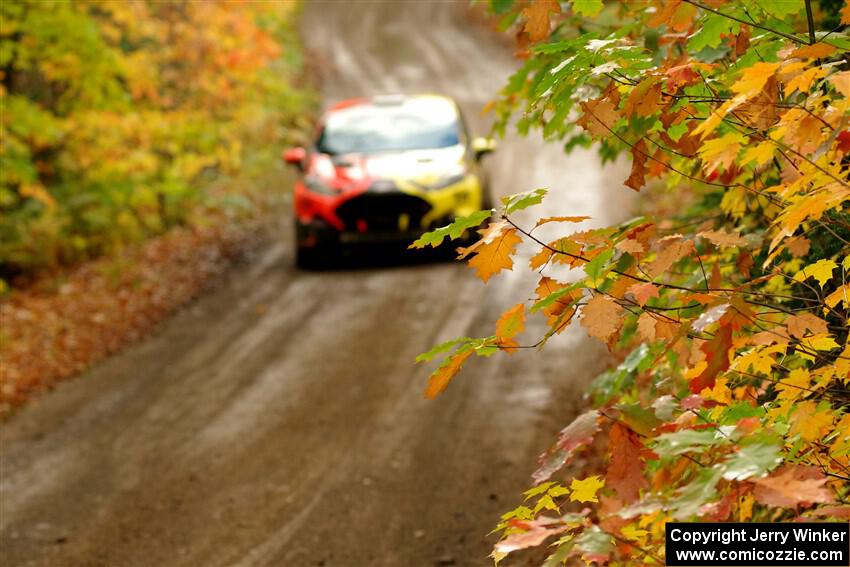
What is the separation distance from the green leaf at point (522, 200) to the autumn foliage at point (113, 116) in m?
9.32

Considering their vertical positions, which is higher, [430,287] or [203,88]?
[203,88]

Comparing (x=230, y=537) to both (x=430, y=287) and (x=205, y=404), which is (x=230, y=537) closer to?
(x=205, y=404)

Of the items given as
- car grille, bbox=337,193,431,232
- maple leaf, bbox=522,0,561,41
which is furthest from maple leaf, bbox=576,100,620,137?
car grille, bbox=337,193,431,232

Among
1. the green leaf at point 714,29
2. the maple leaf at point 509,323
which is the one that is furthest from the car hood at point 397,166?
the maple leaf at point 509,323

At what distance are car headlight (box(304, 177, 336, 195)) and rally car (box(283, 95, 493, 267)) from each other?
2 centimetres

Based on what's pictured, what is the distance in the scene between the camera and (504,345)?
9.47 ft

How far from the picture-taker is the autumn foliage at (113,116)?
37.6 ft

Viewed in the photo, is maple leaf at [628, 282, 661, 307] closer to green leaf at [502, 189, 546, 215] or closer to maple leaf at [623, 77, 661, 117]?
green leaf at [502, 189, 546, 215]

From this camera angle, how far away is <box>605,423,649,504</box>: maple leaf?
7.68 feet

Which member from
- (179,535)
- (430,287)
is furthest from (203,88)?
(179,535)

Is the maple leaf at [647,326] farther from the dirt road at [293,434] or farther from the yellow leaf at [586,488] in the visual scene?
the dirt road at [293,434]

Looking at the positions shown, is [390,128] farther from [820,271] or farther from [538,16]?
[820,271]

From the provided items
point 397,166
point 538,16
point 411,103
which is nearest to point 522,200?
point 538,16

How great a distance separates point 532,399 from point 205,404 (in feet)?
9.76
